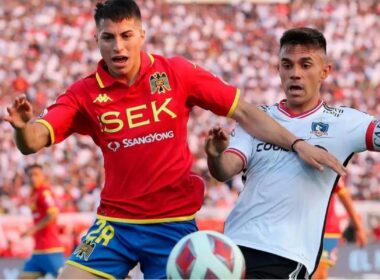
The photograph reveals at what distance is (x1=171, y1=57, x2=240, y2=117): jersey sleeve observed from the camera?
6.29 m

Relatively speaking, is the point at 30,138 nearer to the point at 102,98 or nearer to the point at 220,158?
the point at 102,98

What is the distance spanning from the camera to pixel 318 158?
617cm

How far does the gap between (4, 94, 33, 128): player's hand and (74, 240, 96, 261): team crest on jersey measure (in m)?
0.92

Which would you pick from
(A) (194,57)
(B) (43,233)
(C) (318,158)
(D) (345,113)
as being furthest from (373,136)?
(A) (194,57)

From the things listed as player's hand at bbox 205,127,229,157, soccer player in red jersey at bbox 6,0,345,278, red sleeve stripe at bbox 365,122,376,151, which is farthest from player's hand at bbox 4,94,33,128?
red sleeve stripe at bbox 365,122,376,151

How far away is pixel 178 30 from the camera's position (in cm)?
2975

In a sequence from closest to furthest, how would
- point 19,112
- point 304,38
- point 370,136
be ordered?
point 19,112 < point 370,136 < point 304,38

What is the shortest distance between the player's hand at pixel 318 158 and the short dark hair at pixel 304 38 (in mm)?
690

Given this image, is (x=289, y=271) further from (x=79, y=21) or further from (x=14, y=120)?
(x=79, y=21)

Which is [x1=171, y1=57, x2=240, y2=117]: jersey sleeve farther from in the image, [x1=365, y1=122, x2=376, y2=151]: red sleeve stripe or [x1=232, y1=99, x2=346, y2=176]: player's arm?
[x1=365, y1=122, x2=376, y2=151]: red sleeve stripe

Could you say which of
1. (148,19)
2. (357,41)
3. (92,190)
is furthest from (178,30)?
(92,190)

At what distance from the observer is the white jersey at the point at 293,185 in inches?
250

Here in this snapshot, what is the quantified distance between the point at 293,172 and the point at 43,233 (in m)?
9.24

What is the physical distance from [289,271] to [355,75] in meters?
22.6
